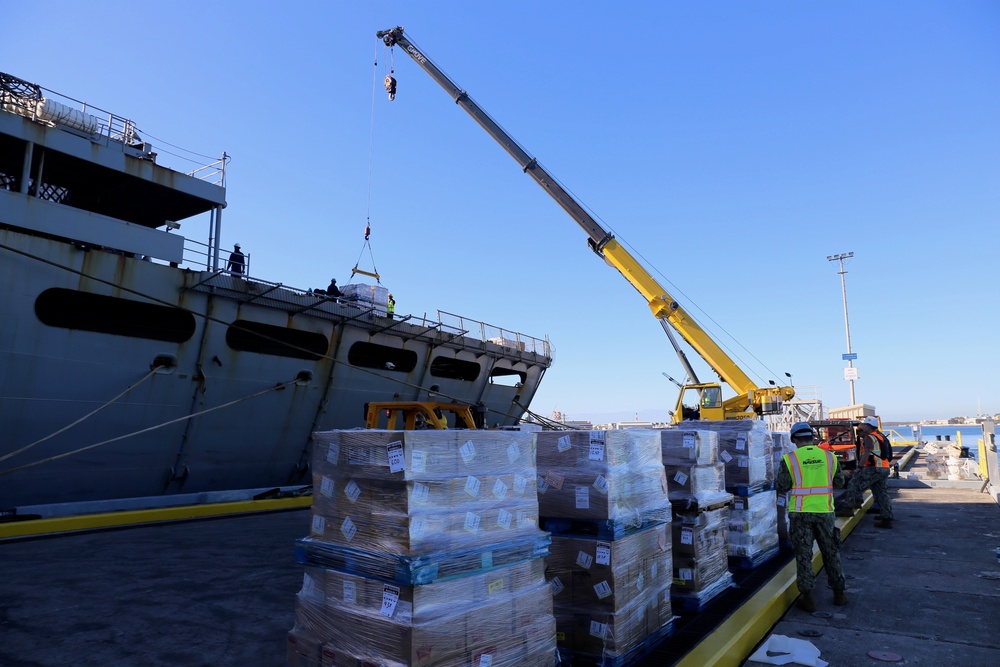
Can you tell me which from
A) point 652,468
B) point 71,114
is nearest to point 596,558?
point 652,468

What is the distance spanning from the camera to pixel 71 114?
39.1 feet

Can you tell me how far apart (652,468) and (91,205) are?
593 inches

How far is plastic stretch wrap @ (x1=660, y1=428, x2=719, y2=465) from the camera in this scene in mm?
5711

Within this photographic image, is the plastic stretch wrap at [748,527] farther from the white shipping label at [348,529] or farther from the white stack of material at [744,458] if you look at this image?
the white shipping label at [348,529]

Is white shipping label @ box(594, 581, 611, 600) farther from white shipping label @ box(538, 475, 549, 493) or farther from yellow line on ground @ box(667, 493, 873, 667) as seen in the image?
white shipping label @ box(538, 475, 549, 493)

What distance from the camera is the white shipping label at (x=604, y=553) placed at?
4.14m

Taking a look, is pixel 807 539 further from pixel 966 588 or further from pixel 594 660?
pixel 594 660

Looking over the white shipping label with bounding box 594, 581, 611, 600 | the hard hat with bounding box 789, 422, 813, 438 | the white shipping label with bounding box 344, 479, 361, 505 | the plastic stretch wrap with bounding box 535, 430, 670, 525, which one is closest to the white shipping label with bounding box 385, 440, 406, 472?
the white shipping label with bounding box 344, 479, 361, 505

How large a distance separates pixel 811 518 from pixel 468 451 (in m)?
4.19

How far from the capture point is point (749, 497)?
6.84 meters

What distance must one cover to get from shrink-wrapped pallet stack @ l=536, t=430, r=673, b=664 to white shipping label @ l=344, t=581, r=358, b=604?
164 centimetres

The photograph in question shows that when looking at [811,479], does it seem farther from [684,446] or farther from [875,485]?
[875,485]

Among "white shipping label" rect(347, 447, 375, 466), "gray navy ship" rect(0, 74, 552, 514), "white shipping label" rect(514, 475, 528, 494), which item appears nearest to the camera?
"white shipping label" rect(347, 447, 375, 466)

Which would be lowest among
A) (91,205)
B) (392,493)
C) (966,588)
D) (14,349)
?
(966,588)
